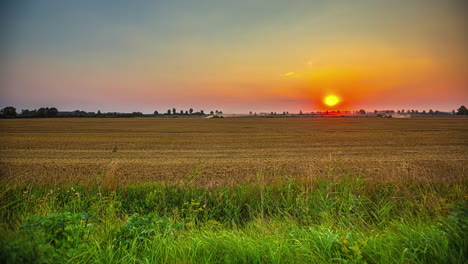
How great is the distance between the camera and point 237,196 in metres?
7.88

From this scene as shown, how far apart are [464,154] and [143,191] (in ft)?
88.9

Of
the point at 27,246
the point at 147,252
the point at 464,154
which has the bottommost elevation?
the point at 464,154

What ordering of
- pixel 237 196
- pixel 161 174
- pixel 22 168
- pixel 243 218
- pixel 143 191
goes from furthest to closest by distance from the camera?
pixel 22 168 < pixel 161 174 < pixel 143 191 < pixel 237 196 < pixel 243 218

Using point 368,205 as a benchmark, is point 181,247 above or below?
above


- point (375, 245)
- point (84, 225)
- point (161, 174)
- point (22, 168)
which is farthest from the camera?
point (22, 168)

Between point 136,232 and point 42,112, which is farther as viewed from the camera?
point 42,112

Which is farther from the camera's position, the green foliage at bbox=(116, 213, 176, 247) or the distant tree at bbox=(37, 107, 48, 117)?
the distant tree at bbox=(37, 107, 48, 117)

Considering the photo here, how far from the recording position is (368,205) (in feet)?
23.4

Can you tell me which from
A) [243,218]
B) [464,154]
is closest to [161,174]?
[243,218]

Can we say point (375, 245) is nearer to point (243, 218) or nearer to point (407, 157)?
point (243, 218)

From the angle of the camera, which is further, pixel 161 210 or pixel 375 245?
pixel 161 210

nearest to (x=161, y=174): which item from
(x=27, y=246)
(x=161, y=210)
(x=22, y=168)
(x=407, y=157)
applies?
(x=161, y=210)

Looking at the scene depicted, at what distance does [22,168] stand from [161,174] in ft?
33.2

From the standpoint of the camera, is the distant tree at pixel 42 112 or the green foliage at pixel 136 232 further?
the distant tree at pixel 42 112
